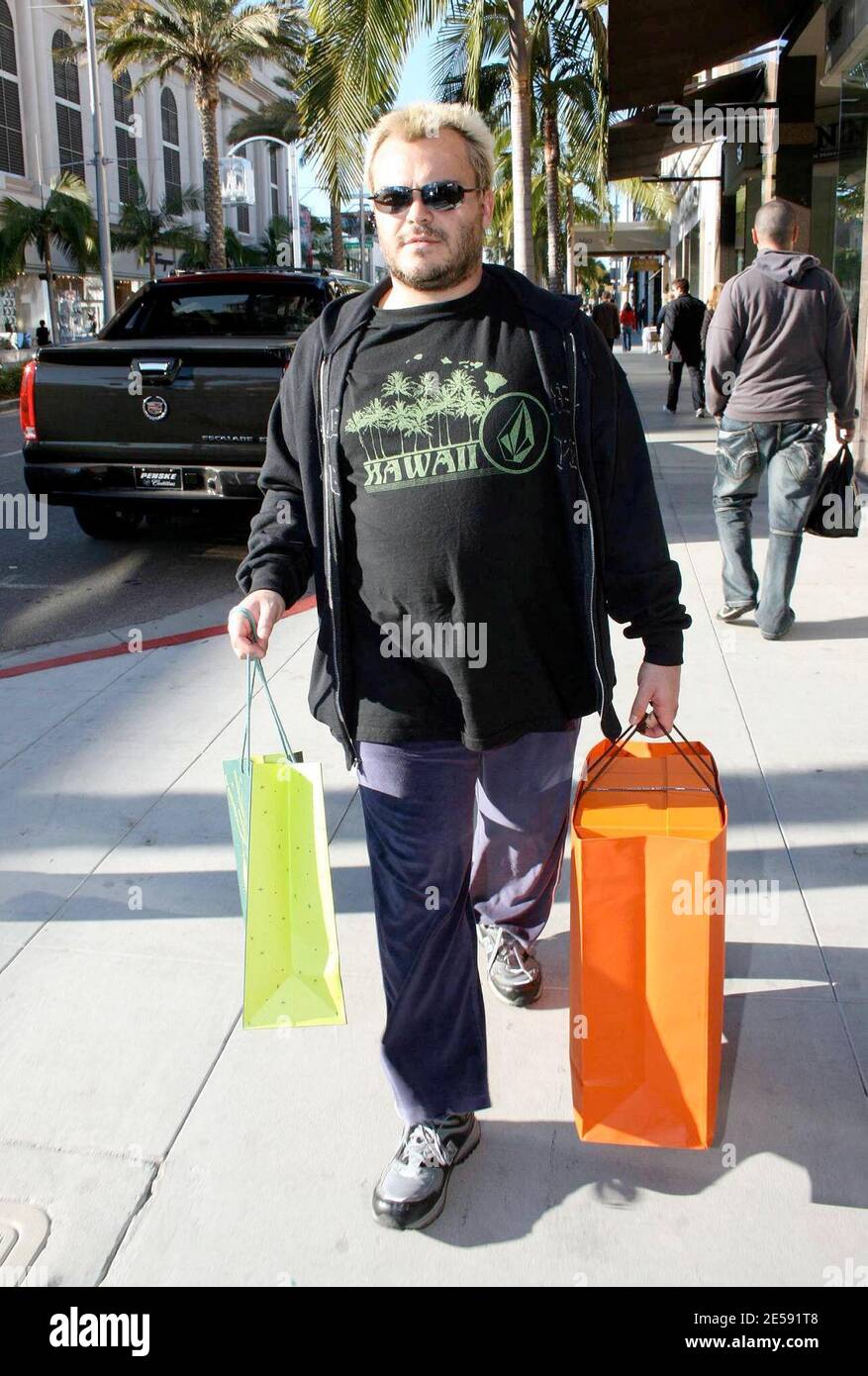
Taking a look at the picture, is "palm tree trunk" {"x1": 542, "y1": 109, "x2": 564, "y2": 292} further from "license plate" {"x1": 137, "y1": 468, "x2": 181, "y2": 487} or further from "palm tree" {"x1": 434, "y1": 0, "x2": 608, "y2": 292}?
"license plate" {"x1": 137, "y1": 468, "x2": 181, "y2": 487}

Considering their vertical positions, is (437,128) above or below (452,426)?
above

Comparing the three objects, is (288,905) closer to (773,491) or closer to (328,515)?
(328,515)

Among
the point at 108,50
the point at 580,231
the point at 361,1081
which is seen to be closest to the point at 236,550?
the point at 361,1081

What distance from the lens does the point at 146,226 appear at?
62469 millimetres

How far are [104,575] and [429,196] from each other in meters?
6.70

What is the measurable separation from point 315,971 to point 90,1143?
0.69 metres

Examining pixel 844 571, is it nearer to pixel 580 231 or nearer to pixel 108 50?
pixel 108 50

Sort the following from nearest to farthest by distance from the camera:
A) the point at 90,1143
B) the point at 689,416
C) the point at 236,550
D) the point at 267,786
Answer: the point at 267,786
the point at 90,1143
the point at 236,550
the point at 689,416

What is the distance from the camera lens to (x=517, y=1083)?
2871 mm

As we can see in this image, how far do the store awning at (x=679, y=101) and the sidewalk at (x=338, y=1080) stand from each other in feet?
40.0

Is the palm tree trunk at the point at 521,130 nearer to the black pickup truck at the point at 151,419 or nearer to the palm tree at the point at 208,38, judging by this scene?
the black pickup truck at the point at 151,419

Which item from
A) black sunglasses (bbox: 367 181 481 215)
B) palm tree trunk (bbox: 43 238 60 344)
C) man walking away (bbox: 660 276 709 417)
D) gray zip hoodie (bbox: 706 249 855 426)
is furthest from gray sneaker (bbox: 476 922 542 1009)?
palm tree trunk (bbox: 43 238 60 344)

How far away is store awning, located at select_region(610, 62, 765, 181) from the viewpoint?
51.0 feet

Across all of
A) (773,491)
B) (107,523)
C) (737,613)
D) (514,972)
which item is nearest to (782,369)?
(773,491)
